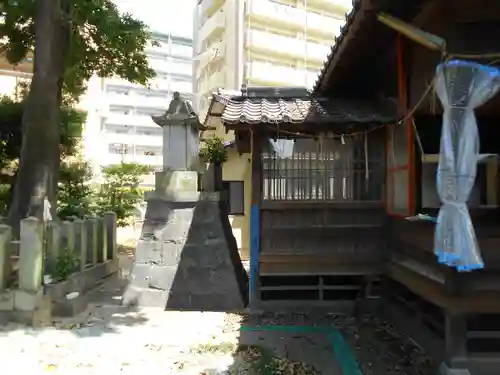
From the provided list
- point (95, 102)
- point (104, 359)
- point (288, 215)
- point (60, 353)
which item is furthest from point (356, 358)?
point (95, 102)

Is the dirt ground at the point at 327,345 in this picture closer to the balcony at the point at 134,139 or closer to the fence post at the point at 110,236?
the fence post at the point at 110,236

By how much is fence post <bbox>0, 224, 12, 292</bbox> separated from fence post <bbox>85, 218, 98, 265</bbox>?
2.87 m

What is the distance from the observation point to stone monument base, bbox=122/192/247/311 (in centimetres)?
912

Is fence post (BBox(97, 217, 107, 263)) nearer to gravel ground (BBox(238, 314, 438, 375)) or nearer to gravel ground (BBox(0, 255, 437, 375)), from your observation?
gravel ground (BBox(0, 255, 437, 375))

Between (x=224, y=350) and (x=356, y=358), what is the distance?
1.89m

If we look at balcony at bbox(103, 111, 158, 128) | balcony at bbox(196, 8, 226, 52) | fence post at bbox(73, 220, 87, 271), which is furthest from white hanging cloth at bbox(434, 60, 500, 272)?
balcony at bbox(103, 111, 158, 128)

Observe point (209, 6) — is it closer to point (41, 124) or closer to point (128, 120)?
point (128, 120)

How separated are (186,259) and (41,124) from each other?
5.05m

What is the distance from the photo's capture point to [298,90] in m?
9.51

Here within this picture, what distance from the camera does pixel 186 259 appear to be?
932 cm

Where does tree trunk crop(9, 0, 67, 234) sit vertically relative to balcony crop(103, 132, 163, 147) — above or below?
below

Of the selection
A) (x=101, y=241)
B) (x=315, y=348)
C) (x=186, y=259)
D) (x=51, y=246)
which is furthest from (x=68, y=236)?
(x=315, y=348)

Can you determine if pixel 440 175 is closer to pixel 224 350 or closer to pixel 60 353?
pixel 224 350

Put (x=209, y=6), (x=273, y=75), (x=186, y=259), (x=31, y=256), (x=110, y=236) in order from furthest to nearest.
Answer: (x=209, y=6) → (x=273, y=75) → (x=110, y=236) → (x=186, y=259) → (x=31, y=256)
